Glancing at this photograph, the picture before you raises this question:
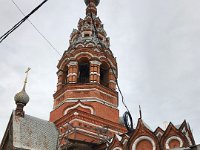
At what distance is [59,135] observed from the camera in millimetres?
18141

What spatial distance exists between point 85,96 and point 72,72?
2102 millimetres

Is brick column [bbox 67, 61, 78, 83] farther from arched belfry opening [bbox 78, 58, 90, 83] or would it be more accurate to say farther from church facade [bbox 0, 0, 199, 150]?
arched belfry opening [bbox 78, 58, 90, 83]

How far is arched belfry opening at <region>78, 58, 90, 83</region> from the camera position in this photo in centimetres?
2062

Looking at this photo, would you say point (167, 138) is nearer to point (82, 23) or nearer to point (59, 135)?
point (59, 135)

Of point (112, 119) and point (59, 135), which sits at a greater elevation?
point (112, 119)

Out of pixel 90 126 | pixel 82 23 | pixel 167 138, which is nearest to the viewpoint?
pixel 167 138

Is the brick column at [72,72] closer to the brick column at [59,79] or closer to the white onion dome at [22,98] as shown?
the brick column at [59,79]

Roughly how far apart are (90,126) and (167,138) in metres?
5.68

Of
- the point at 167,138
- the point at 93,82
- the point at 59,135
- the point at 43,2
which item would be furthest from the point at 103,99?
the point at 43,2

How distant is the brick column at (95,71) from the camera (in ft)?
64.7

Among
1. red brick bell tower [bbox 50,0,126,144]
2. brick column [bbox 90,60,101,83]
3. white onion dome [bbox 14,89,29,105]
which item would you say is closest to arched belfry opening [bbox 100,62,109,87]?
red brick bell tower [bbox 50,0,126,144]

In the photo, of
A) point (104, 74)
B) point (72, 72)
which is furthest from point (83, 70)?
point (104, 74)

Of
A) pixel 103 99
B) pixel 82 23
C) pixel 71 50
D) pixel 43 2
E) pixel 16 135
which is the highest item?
pixel 82 23

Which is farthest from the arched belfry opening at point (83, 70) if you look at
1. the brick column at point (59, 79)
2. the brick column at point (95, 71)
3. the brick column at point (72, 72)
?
the brick column at point (59, 79)
